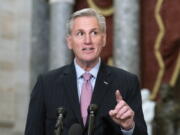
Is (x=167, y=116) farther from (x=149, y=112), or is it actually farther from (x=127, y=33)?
(x=127, y=33)

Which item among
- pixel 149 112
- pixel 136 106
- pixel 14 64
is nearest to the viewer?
pixel 136 106

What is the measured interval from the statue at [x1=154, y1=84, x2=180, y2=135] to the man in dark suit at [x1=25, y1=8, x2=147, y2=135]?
5.02 metres

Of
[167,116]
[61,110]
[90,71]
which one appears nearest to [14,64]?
[167,116]

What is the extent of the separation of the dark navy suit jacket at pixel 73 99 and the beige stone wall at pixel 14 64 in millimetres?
6903

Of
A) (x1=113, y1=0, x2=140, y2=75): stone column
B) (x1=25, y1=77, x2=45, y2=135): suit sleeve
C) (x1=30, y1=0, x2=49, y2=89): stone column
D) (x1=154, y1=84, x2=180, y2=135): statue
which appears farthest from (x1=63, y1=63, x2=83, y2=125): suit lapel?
(x1=30, y1=0, x2=49, y2=89): stone column

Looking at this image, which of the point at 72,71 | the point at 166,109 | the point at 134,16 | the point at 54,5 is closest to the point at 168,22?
the point at 134,16

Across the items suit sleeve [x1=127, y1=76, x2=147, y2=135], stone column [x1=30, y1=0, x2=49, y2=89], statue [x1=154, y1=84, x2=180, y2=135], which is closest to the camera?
suit sleeve [x1=127, y1=76, x2=147, y2=135]

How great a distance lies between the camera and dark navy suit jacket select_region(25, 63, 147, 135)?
2.25m

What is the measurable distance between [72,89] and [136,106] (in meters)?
0.28

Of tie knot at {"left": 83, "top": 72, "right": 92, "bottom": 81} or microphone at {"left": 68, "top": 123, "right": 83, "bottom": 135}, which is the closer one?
microphone at {"left": 68, "top": 123, "right": 83, "bottom": 135}

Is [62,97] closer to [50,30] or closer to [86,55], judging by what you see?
[86,55]

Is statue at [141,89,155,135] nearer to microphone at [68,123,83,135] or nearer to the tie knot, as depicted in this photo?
the tie knot

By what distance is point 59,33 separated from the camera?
8.91 meters

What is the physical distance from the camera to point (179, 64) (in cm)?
787
